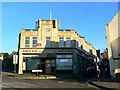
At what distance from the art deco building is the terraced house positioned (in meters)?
22.1

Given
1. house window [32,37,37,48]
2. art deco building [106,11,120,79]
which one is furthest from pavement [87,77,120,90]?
house window [32,37,37,48]

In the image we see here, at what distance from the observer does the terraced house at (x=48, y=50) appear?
198ft

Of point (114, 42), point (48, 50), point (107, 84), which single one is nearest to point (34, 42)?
point (48, 50)

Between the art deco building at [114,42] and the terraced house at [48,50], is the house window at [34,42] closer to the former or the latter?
the terraced house at [48,50]

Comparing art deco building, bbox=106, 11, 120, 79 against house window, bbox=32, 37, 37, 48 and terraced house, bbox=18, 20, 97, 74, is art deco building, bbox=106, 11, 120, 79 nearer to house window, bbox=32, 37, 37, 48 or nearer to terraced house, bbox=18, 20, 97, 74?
terraced house, bbox=18, 20, 97, 74

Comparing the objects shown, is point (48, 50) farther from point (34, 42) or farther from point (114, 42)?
point (114, 42)

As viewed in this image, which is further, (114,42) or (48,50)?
(48,50)

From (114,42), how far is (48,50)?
25.3 meters

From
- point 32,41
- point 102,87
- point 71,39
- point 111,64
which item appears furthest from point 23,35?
point 102,87

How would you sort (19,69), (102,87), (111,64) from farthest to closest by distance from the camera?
(19,69), (111,64), (102,87)

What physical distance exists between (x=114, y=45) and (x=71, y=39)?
82.3 ft

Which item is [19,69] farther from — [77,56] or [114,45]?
[114,45]

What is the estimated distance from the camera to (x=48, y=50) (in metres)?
60.5

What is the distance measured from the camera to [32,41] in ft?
201
